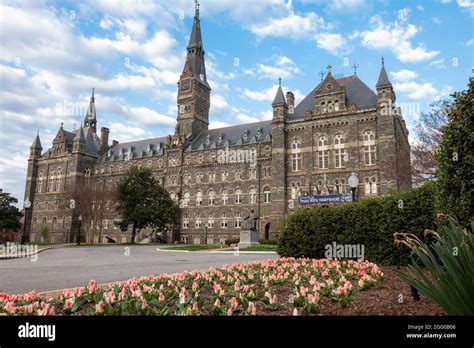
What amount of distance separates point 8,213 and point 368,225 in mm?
57957

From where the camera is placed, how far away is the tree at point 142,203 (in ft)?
153

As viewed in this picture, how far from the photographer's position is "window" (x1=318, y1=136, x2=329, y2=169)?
42875 millimetres

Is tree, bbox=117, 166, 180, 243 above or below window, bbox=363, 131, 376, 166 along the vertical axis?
below

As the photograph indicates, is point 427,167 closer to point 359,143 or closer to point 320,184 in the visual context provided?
point 359,143

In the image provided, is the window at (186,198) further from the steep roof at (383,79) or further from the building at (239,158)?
the steep roof at (383,79)

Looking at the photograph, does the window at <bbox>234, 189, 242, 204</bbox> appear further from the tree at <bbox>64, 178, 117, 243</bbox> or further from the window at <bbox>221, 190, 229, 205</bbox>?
the tree at <bbox>64, 178, 117, 243</bbox>

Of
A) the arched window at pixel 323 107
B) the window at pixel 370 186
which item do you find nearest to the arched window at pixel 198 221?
the arched window at pixel 323 107

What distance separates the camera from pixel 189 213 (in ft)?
183

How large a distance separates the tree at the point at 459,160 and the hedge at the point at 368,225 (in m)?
3.03

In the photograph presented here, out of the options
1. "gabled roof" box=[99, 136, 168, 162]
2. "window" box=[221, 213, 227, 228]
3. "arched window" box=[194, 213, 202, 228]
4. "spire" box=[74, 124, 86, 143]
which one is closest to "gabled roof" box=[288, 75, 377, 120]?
"window" box=[221, 213, 227, 228]

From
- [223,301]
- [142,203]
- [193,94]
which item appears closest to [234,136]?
[193,94]

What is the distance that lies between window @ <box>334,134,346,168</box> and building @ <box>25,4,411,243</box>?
119 millimetres
